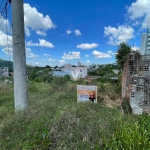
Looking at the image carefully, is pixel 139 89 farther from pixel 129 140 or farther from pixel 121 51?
pixel 121 51

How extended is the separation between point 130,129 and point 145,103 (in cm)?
306

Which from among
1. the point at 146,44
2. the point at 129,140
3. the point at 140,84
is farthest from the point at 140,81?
the point at 129,140

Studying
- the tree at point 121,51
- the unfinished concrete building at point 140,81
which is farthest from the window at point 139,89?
the tree at point 121,51

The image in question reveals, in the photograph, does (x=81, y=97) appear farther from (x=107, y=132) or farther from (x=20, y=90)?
(x=107, y=132)

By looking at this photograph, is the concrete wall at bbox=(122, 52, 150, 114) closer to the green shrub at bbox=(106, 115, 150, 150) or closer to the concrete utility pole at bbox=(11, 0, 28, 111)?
the green shrub at bbox=(106, 115, 150, 150)

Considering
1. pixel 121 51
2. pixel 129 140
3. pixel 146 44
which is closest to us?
pixel 129 140

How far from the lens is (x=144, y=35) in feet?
14.7

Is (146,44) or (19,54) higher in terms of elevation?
(146,44)

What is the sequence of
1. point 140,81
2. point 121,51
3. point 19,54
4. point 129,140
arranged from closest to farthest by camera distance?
point 129,140, point 19,54, point 140,81, point 121,51

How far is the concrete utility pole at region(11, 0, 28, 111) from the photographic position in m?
2.61

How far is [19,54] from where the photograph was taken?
266 centimetres

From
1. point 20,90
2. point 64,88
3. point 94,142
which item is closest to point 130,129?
point 94,142

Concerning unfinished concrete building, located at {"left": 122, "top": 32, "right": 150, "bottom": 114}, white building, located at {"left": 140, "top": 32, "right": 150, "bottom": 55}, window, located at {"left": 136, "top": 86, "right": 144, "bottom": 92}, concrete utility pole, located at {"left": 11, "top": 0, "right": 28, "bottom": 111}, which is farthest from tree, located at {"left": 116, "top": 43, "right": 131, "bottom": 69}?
concrete utility pole, located at {"left": 11, "top": 0, "right": 28, "bottom": 111}

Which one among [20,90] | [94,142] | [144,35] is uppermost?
[144,35]
